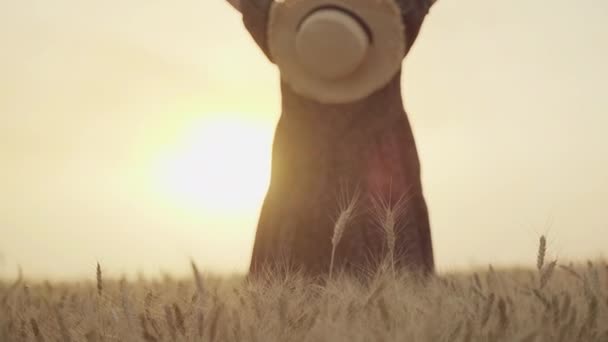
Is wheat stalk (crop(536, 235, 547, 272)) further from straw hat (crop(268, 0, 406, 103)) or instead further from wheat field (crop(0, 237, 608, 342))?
straw hat (crop(268, 0, 406, 103))

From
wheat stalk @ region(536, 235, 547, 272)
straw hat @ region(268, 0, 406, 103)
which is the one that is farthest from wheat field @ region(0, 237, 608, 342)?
straw hat @ region(268, 0, 406, 103)

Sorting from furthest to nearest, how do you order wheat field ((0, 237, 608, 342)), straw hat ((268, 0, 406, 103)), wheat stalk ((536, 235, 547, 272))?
straw hat ((268, 0, 406, 103)) < wheat stalk ((536, 235, 547, 272)) < wheat field ((0, 237, 608, 342))

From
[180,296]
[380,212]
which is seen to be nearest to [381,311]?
[180,296]

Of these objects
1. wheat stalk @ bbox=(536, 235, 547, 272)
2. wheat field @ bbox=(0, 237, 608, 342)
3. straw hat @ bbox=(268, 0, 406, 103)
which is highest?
straw hat @ bbox=(268, 0, 406, 103)

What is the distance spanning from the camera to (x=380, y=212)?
3154 mm

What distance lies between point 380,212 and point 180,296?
48.6 inches

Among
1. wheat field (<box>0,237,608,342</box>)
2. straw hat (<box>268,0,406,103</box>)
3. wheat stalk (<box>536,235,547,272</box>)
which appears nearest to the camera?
wheat field (<box>0,237,608,342</box>)

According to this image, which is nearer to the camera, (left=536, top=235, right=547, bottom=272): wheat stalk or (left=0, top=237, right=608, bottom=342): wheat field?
(left=0, top=237, right=608, bottom=342): wheat field

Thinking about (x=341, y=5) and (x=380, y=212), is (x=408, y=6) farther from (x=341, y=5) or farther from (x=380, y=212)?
(x=380, y=212)

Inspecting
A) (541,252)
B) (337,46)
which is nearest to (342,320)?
(541,252)

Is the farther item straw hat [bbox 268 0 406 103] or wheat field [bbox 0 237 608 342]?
straw hat [bbox 268 0 406 103]

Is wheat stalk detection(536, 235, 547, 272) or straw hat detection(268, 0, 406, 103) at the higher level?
straw hat detection(268, 0, 406, 103)

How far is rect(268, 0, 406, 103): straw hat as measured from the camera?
303cm

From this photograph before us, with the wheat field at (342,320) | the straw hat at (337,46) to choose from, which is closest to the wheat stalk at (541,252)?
the wheat field at (342,320)
